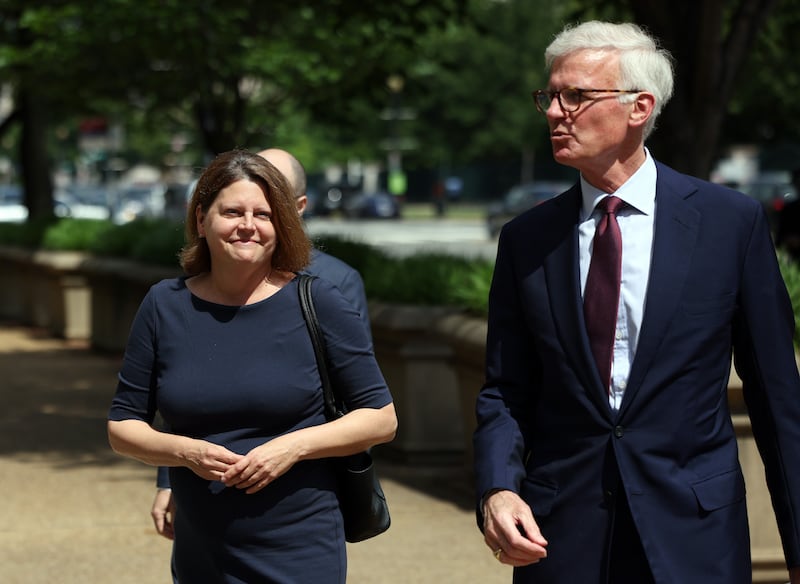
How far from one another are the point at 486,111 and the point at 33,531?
7584 cm

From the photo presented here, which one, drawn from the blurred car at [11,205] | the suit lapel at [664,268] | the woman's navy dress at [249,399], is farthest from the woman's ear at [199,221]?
the blurred car at [11,205]

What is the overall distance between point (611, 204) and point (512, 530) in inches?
28.4

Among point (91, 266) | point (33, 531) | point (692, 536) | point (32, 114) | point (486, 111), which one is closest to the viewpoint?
point (692, 536)

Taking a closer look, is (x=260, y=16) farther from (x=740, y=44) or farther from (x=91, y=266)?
(x=740, y=44)

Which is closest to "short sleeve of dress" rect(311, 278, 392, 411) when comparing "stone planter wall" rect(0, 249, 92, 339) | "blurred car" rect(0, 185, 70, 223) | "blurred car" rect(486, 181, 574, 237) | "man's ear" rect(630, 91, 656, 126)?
"man's ear" rect(630, 91, 656, 126)

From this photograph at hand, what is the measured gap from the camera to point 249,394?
3568 millimetres

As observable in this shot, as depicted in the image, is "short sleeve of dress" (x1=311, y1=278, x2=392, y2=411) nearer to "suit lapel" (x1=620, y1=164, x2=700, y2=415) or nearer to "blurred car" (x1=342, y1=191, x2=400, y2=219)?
"suit lapel" (x1=620, y1=164, x2=700, y2=415)

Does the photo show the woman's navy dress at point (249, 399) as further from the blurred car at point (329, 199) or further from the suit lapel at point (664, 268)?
the blurred car at point (329, 199)

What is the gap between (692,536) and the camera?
10.6ft

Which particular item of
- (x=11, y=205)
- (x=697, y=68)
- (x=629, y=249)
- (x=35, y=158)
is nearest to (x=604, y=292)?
(x=629, y=249)

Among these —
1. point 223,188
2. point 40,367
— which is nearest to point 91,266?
point 40,367

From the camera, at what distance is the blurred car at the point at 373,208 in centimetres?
6391

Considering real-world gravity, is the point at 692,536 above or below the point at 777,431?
below

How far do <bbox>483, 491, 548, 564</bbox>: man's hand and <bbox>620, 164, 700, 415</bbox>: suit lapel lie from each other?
0.30 m
